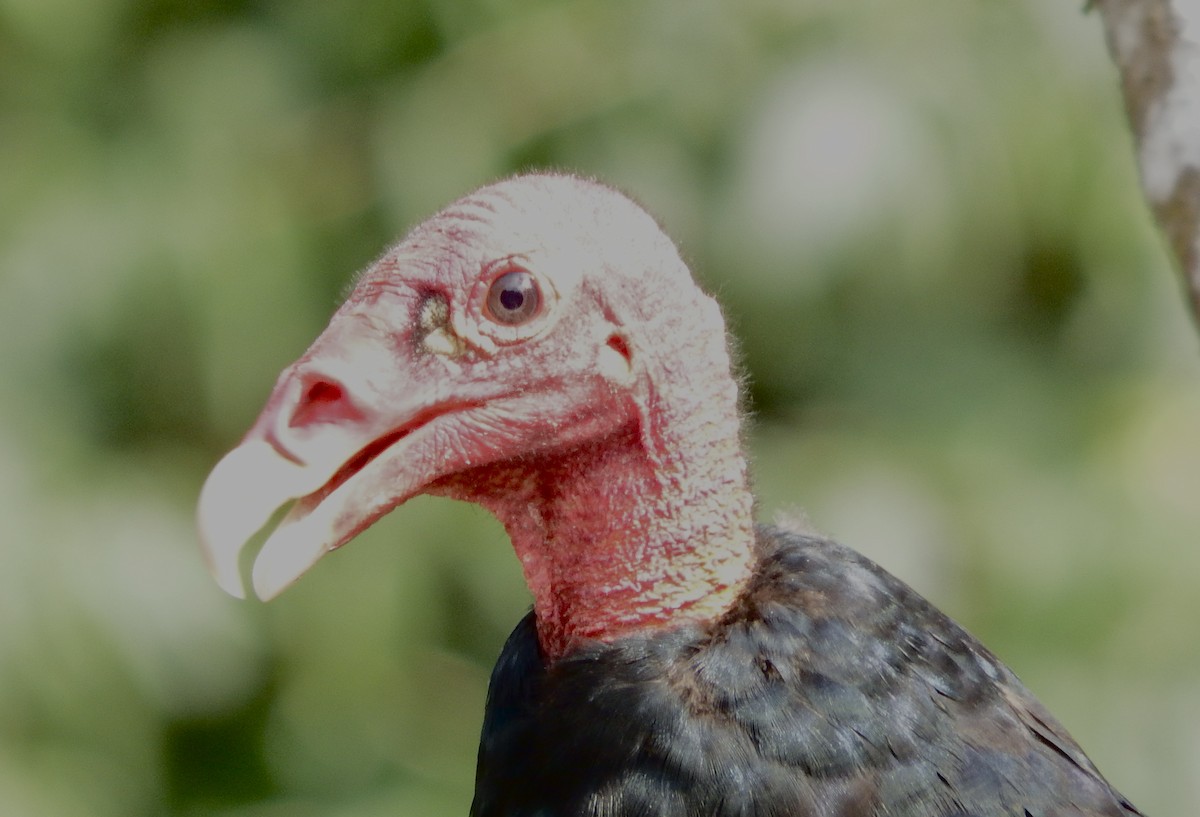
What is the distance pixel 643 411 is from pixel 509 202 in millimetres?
253

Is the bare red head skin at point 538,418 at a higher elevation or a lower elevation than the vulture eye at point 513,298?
lower

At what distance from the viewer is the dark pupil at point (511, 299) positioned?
1550mm

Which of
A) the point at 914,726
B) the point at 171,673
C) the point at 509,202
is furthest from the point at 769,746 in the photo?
the point at 171,673

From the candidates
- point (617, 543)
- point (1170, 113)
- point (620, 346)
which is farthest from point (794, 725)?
point (1170, 113)

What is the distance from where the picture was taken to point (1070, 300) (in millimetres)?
3938

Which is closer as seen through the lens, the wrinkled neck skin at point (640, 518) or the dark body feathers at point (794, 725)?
the dark body feathers at point (794, 725)

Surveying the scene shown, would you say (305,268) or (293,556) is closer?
(293,556)

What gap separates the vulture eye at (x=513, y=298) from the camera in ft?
5.08

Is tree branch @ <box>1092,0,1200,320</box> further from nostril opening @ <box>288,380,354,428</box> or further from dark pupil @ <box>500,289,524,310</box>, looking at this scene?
nostril opening @ <box>288,380,354,428</box>

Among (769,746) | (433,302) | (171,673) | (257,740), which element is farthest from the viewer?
(257,740)

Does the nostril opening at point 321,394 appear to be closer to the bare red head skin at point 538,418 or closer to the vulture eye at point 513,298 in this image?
the bare red head skin at point 538,418

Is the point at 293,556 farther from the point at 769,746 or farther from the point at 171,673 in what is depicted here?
the point at 171,673

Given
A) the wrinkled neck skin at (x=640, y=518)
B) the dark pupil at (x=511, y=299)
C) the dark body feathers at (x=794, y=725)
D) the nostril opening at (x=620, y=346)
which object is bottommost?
the dark body feathers at (x=794, y=725)

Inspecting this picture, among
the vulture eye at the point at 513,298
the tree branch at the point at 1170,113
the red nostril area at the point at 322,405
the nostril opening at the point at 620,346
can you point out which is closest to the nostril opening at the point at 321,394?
the red nostril area at the point at 322,405
